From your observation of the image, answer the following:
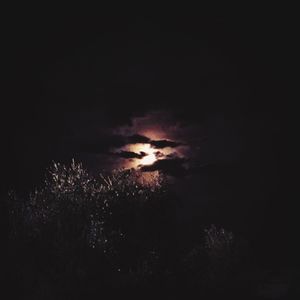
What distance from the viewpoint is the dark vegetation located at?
48.3 meters

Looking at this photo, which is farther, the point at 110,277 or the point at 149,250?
the point at 149,250

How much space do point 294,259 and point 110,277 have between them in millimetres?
59092

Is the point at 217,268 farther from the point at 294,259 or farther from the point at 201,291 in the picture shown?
the point at 294,259

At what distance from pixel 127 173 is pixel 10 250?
20911 millimetres

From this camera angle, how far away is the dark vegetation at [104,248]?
158 feet

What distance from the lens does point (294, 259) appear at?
100m

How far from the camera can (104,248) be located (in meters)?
53.3

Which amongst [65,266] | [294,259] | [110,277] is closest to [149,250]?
[110,277]

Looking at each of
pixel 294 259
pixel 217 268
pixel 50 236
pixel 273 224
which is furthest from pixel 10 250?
pixel 273 224

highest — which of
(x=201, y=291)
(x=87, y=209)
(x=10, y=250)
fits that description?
(x=87, y=209)

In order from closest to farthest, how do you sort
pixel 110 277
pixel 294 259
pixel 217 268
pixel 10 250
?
pixel 10 250, pixel 110 277, pixel 217 268, pixel 294 259

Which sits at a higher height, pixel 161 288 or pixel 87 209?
pixel 87 209

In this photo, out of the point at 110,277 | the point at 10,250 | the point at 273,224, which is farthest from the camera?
the point at 273,224

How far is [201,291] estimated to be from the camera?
59344 millimetres
